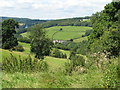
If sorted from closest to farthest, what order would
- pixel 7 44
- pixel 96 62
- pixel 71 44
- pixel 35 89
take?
pixel 35 89 → pixel 96 62 → pixel 7 44 → pixel 71 44

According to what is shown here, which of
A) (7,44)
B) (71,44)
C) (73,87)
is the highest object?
(73,87)

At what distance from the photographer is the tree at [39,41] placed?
61.2 m

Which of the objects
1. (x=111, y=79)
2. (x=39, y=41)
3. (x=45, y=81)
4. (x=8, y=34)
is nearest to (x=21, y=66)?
(x=45, y=81)

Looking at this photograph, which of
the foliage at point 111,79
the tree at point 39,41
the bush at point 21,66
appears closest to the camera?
the foliage at point 111,79

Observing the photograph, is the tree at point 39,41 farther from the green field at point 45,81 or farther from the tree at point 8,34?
the green field at point 45,81

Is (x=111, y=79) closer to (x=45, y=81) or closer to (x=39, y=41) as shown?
(x=45, y=81)

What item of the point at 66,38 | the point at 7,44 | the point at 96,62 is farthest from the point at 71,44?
the point at 96,62

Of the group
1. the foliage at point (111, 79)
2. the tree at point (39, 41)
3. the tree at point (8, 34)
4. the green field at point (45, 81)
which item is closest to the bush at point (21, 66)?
the green field at point (45, 81)

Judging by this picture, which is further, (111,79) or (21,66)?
(21,66)

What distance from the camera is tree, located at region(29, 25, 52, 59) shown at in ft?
201

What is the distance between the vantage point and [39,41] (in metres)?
61.1

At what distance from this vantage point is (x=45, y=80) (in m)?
7.61

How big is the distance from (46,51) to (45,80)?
53.9 metres

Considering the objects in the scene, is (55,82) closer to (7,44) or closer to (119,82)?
(119,82)
